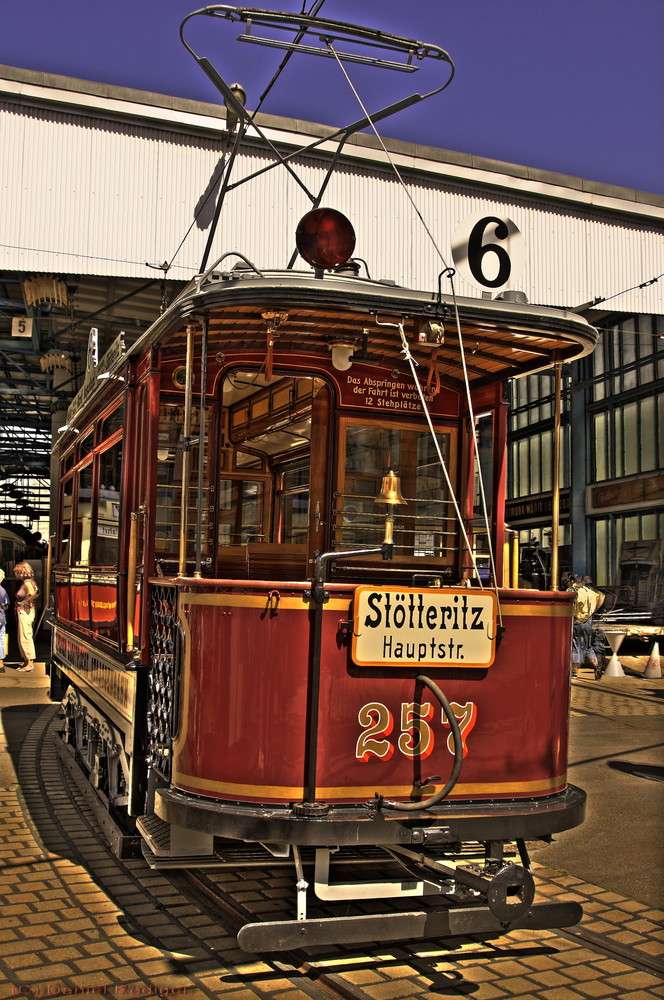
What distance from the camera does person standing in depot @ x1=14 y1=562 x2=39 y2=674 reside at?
15.3 metres

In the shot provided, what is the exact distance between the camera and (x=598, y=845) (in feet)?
20.5

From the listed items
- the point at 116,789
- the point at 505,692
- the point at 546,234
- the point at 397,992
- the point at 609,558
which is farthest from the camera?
the point at 609,558

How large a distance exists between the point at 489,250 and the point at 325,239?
943mm

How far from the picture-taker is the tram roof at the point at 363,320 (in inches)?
170

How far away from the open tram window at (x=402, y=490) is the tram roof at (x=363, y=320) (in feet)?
1.47

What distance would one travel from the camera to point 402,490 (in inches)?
217

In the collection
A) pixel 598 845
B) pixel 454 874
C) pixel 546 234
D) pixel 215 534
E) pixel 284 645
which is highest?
pixel 546 234

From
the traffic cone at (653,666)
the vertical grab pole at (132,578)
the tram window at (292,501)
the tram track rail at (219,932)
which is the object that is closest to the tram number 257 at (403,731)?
the tram track rail at (219,932)

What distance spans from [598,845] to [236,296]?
4.32m

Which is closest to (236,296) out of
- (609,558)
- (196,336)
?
(196,336)

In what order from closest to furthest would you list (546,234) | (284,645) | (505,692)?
(284,645)
(505,692)
(546,234)

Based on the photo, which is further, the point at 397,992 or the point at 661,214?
the point at 661,214

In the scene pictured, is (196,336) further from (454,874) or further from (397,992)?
(397,992)

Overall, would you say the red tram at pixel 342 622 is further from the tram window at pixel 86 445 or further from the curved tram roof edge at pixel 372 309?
the tram window at pixel 86 445
